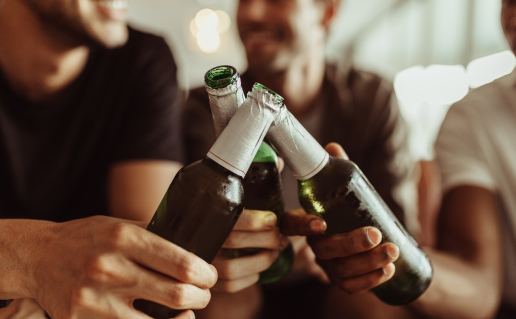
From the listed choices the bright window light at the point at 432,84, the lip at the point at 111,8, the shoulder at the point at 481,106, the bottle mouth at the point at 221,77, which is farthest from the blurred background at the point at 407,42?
the bottle mouth at the point at 221,77

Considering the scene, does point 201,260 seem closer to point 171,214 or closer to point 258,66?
point 171,214

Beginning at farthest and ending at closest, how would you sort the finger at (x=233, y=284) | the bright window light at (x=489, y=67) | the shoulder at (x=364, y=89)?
1. the bright window light at (x=489, y=67)
2. the shoulder at (x=364, y=89)
3. the finger at (x=233, y=284)

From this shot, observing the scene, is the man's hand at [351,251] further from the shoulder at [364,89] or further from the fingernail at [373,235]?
the shoulder at [364,89]

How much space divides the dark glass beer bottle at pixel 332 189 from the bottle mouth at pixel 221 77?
0.24 ft

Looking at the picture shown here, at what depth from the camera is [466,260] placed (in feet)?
2.72

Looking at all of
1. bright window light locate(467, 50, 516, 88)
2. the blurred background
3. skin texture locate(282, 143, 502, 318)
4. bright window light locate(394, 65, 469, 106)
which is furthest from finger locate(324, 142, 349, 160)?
bright window light locate(394, 65, 469, 106)

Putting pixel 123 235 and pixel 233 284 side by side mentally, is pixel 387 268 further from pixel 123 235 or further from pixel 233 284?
pixel 123 235

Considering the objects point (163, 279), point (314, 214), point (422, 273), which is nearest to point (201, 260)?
point (163, 279)

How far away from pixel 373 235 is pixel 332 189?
0.25ft

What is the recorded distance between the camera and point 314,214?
0.52m

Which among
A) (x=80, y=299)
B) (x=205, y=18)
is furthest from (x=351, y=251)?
(x=205, y=18)

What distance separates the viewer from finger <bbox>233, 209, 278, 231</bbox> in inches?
20.5

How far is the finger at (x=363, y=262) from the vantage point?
1.59ft

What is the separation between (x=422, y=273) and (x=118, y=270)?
0.42 m
